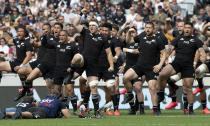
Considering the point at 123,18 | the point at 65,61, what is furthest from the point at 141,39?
the point at 123,18

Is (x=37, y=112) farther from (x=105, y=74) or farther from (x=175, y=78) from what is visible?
(x=175, y=78)

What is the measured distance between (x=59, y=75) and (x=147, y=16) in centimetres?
1039

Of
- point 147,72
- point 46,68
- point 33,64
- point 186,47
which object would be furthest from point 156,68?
point 33,64

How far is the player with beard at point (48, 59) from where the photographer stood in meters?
19.1

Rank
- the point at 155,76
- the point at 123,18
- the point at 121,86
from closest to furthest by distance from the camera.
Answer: the point at 155,76 → the point at 121,86 → the point at 123,18

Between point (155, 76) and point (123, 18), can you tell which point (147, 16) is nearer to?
point (123, 18)

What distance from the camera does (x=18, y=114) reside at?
15.8 metres

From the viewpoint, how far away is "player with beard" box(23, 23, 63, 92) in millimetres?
19141

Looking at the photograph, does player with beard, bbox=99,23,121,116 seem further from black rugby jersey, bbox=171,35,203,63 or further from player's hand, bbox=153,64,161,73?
black rugby jersey, bbox=171,35,203,63

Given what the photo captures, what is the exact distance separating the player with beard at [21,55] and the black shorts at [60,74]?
39.2 inches

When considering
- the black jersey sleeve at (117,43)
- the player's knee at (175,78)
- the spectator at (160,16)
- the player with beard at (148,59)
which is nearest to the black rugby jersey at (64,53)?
the black jersey sleeve at (117,43)

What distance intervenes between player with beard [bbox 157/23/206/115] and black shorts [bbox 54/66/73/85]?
298 cm

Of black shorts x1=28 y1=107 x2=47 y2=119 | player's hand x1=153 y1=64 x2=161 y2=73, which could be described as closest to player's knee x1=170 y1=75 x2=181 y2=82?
player's hand x1=153 y1=64 x2=161 y2=73

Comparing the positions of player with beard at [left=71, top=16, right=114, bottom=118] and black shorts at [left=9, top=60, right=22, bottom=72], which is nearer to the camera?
player with beard at [left=71, top=16, right=114, bottom=118]
